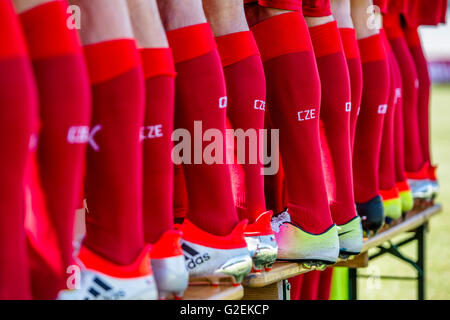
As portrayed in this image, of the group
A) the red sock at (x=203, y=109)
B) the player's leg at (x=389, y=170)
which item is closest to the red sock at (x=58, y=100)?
the red sock at (x=203, y=109)

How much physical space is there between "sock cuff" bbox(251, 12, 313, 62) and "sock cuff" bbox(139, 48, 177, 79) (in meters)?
0.43

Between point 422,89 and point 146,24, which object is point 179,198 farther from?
point 422,89

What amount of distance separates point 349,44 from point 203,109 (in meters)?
0.74

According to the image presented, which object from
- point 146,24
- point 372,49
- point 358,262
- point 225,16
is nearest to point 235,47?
point 225,16

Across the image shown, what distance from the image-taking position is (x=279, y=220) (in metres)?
1.70

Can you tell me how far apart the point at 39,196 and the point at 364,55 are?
134 centimetres

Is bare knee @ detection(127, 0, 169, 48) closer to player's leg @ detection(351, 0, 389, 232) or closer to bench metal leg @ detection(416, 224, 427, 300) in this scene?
player's leg @ detection(351, 0, 389, 232)

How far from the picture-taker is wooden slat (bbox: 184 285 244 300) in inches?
52.2

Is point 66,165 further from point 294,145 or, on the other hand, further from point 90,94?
point 294,145

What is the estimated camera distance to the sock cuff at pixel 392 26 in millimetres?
2648

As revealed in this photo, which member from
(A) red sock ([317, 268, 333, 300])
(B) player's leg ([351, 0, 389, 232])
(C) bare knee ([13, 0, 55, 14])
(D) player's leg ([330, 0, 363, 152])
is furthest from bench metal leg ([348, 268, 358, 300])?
(C) bare knee ([13, 0, 55, 14])

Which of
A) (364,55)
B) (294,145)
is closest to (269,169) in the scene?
(294,145)

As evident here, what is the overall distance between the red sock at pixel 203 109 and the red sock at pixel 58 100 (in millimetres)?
326

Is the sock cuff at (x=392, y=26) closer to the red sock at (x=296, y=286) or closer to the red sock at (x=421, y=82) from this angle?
the red sock at (x=421, y=82)
